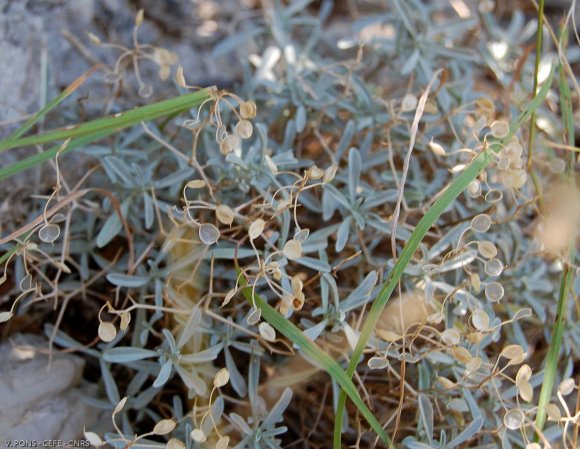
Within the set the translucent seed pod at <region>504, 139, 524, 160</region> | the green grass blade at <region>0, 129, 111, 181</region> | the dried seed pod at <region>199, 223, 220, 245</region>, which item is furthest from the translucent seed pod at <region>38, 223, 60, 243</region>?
the translucent seed pod at <region>504, 139, 524, 160</region>

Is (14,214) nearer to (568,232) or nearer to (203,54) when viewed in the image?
(203,54)

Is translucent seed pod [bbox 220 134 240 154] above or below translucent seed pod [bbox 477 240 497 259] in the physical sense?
above

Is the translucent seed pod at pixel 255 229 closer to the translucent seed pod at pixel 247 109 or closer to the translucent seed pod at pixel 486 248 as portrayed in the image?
the translucent seed pod at pixel 247 109

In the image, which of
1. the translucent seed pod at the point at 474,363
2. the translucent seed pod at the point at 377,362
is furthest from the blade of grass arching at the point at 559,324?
the translucent seed pod at the point at 377,362

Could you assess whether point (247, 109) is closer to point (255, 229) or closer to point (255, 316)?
point (255, 229)

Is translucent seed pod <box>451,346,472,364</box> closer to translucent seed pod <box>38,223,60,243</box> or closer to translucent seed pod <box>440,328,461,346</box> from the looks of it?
translucent seed pod <box>440,328,461,346</box>

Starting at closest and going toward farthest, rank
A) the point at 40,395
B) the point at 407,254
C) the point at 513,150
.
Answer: the point at 407,254 < the point at 513,150 < the point at 40,395

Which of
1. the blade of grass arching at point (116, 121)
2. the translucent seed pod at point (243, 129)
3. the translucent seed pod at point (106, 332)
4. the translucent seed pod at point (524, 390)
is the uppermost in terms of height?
the blade of grass arching at point (116, 121)

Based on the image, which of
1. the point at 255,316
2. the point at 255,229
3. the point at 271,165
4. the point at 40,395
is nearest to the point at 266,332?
the point at 255,316
